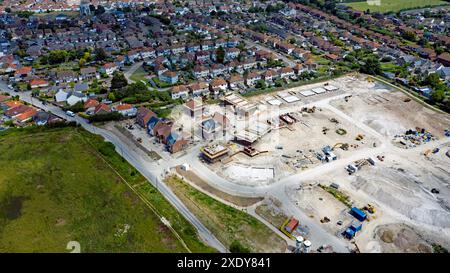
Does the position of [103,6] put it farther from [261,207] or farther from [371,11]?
[261,207]

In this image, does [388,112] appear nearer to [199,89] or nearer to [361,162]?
[361,162]

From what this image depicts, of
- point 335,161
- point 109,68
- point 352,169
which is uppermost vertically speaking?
point 109,68

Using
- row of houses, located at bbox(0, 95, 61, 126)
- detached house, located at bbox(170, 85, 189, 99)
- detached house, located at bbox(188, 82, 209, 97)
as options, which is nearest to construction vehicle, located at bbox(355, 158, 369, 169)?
detached house, located at bbox(188, 82, 209, 97)

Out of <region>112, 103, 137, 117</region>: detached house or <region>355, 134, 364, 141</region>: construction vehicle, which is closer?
<region>355, 134, 364, 141</region>: construction vehicle

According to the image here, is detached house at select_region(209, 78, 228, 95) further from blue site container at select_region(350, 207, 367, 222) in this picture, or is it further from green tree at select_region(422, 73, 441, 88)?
green tree at select_region(422, 73, 441, 88)

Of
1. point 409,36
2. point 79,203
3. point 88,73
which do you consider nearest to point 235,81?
point 88,73

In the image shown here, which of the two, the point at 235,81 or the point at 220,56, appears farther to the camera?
the point at 220,56
